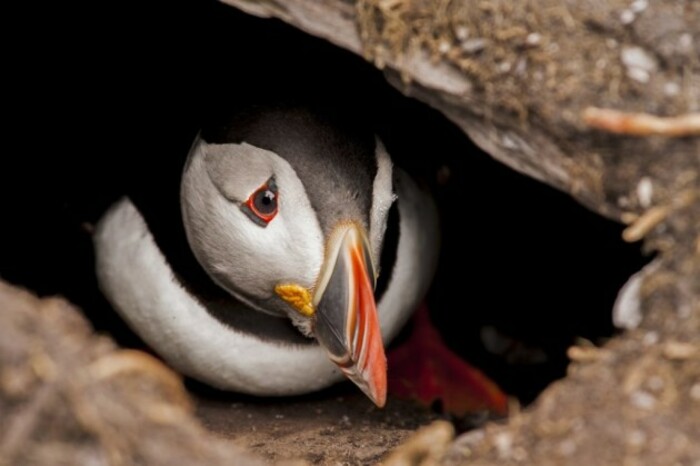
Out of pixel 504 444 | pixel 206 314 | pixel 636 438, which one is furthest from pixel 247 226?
pixel 636 438

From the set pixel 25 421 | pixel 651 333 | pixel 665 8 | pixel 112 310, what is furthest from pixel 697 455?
pixel 112 310

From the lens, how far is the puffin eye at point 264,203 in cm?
297

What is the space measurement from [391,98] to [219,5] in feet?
2.43

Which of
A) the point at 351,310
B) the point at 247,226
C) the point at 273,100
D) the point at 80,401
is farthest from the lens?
the point at 273,100

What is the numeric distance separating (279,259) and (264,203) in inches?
6.5

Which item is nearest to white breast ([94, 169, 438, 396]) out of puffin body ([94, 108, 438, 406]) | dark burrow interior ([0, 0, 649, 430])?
puffin body ([94, 108, 438, 406])

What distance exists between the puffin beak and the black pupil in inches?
8.5

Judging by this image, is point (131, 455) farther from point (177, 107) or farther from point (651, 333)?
point (177, 107)

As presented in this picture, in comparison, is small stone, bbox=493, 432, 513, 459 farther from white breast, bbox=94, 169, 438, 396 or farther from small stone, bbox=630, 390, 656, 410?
white breast, bbox=94, 169, 438, 396

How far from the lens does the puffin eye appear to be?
2969 millimetres

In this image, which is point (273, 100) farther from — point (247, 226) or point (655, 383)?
point (655, 383)

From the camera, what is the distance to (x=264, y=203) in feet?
9.79

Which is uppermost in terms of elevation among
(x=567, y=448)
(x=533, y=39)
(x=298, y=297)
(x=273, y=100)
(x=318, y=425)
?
(x=533, y=39)

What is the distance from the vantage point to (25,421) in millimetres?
1963
